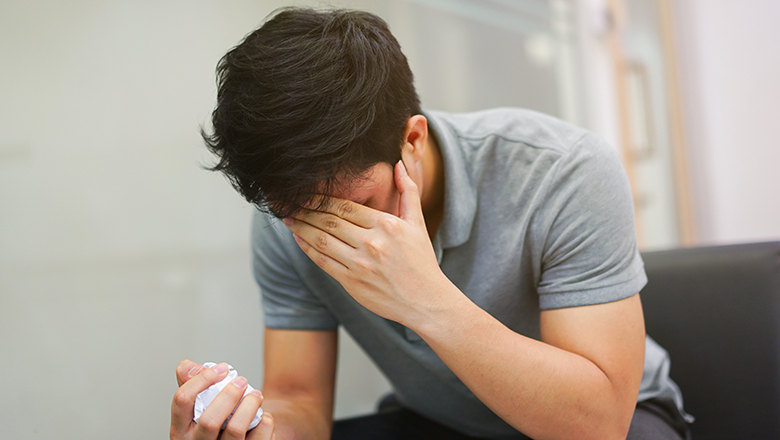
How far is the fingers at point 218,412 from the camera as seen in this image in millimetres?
622

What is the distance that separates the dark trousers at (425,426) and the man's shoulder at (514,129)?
1.56ft

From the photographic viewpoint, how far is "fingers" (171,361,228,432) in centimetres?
63

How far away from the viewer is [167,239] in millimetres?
1031

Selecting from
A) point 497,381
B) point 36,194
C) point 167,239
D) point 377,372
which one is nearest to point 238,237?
point 167,239

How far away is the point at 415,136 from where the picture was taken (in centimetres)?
78

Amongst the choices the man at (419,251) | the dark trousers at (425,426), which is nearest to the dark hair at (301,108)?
the man at (419,251)

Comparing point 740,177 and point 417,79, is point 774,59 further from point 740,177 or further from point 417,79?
point 417,79

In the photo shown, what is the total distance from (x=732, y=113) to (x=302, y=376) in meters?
1.98

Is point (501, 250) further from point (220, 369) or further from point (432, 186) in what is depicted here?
point (220, 369)

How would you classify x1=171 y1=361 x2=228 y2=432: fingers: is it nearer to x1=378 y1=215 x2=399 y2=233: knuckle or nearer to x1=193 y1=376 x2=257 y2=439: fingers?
x1=193 y1=376 x2=257 y2=439: fingers

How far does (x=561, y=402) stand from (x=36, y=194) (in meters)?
0.90

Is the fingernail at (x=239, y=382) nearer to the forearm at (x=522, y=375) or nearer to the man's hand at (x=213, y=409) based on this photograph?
the man's hand at (x=213, y=409)

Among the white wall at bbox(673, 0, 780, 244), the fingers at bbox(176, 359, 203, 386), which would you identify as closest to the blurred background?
the fingers at bbox(176, 359, 203, 386)

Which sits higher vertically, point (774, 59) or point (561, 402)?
point (774, 59)
